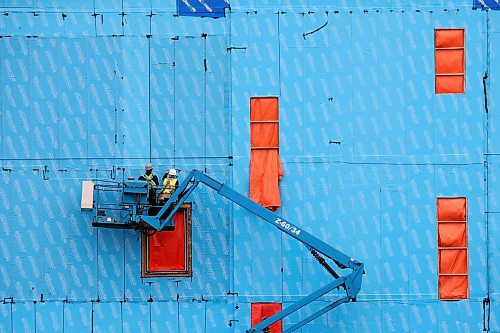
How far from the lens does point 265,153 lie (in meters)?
24.3

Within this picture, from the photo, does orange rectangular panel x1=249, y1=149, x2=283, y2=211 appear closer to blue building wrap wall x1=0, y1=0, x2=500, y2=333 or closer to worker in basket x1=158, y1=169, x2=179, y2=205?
blue building wrap wall x1=0, y1=0, x2=500, y2=333

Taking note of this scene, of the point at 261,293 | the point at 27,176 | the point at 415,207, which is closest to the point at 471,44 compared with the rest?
the point at 415,207

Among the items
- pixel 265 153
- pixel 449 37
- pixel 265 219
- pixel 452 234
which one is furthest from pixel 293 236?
pixel 449 37

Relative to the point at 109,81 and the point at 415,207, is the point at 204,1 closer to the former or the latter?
the point at 109,81

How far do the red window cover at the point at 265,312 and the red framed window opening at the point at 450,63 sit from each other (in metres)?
8.58

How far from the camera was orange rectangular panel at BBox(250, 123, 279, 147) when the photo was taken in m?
24.3

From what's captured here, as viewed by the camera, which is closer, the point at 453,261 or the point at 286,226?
the point at 286,226

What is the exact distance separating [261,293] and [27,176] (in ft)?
27.1

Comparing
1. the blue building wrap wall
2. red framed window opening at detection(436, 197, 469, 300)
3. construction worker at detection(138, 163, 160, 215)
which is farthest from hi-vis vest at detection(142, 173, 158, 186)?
red framed window opening at detection(436, 197, 469, 300)

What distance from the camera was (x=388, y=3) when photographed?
24.5 meters

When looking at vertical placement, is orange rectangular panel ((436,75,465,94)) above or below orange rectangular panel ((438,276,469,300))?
above

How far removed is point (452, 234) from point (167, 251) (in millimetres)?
9022

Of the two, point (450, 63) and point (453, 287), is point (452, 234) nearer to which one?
point (453, 287)

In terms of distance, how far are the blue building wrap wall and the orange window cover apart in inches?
17.5
